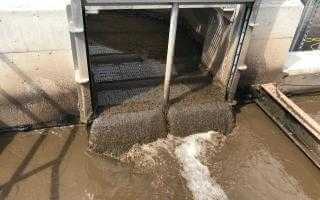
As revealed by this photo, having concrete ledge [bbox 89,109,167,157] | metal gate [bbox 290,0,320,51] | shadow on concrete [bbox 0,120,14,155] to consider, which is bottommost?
shadow on concrete [bbox 0,120,14,155]

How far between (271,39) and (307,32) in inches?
110

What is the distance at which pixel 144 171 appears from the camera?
6484 mm

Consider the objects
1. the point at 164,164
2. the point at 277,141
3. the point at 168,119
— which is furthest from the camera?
the point at 277,141

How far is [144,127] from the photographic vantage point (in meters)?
6.93

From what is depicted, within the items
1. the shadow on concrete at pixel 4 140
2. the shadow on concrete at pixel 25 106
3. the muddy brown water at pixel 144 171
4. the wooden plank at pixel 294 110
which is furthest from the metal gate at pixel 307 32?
the shadow on concrete at pixel 4 140

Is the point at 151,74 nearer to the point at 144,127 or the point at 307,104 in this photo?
the point at 144,127

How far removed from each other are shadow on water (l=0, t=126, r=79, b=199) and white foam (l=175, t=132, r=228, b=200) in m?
2.42

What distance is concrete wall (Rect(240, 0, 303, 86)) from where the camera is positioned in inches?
290

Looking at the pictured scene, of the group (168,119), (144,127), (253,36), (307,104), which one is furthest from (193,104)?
(307,104)

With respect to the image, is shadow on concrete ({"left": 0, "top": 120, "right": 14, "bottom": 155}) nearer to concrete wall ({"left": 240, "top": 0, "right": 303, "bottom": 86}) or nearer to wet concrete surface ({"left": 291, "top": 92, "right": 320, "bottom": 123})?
concrete wall ({"left": 240, "top": 0, "right": 303, "bottom": 86})

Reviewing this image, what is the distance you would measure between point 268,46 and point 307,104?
89.3 inches

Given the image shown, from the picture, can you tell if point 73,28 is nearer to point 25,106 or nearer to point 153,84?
point 25,106

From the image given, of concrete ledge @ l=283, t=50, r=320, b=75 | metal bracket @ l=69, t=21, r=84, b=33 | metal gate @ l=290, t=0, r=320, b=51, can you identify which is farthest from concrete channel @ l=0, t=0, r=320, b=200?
metal gate @ l=290, t=0, r=320, b=51

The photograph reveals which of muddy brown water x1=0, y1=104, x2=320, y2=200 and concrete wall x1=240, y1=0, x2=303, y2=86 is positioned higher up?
concrete wall x1=240, y1=0, x2=303, y2=86
